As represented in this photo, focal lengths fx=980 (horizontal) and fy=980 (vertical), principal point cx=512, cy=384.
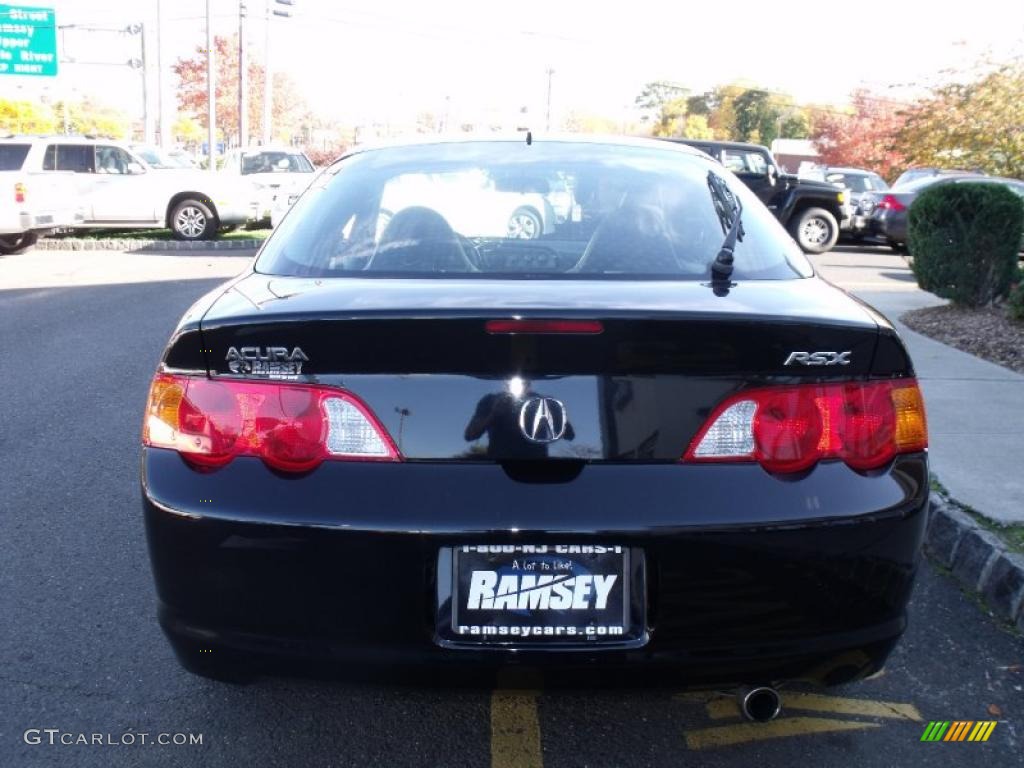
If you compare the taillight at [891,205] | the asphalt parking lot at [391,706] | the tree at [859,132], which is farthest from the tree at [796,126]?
the asphalt parking lot at [391,706]

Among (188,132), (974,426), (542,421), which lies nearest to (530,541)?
(542,421)

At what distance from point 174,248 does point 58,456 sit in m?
12.8

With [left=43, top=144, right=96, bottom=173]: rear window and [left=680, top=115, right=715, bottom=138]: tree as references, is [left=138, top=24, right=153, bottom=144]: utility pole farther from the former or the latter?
[left=680, top=115, right=715, bottom=138]: tree

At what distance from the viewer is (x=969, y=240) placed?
908 cm

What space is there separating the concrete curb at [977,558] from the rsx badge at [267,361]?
8.80 ft

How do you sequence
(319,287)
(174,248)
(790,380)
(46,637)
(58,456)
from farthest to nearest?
(174,248)
(58,456)
(46,637)
(319,287)
(790,380)

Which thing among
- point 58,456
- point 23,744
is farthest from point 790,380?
point 58,456

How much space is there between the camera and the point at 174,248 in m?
17.1

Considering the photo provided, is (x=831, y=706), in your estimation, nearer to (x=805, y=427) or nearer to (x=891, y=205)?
(x=805, y=427)

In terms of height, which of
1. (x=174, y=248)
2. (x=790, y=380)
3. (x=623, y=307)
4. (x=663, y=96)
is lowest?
(x=174, y=248)

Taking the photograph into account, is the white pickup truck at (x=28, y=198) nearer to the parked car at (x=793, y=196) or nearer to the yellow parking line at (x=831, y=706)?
the parked car at (x=793, y=196)

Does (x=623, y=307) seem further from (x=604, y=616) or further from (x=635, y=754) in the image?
(x=635, y=754)

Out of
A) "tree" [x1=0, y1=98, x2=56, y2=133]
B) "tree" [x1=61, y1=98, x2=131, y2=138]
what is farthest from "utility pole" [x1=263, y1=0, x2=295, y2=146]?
"tree" [x1=61, y1=98, x2=131, y2=138]

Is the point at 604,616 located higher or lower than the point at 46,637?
higher
